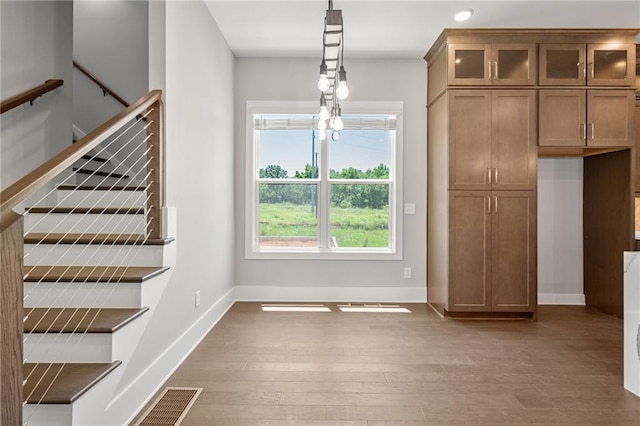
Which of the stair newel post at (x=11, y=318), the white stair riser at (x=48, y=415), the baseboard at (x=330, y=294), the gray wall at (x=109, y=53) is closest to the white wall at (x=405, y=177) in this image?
the baseboard at (x=330, y=294)

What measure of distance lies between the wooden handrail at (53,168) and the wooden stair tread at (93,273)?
39cm

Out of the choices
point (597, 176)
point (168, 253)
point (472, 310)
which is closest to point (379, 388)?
point (168, 253)

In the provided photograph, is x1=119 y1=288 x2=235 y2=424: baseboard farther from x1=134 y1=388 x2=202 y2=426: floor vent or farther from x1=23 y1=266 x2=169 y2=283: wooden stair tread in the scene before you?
x1=23 y1=266 x2=169 y2=283: wooden stair tread

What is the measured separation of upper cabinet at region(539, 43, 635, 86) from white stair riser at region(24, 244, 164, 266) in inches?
156

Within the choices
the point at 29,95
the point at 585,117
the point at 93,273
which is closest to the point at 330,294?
the point at 93,273

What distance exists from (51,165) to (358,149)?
3717 millimetres

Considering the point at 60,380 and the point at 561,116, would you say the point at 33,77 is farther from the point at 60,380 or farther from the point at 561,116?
the point at 561,116

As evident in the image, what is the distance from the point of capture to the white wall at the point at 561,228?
4559mm

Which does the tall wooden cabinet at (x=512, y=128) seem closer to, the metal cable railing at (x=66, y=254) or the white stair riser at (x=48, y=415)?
the metal cable railing at (x=66, y=254)

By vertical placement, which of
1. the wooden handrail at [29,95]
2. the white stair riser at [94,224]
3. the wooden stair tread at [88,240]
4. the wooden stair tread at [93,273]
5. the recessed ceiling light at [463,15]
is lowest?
the wooden stair tread at [93,273]

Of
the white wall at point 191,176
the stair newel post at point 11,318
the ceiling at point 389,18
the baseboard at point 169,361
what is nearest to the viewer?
the stair newel post at point 11,318

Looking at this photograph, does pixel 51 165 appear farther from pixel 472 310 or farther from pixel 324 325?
pixel 472 310

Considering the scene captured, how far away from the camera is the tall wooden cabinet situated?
12.8 feet

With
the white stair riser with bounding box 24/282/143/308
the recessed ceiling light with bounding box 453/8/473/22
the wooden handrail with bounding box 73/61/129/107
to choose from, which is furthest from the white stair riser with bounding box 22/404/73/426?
the recessed ceiling light with bounding box 453/8/473/22
